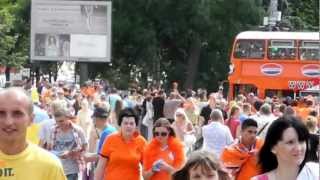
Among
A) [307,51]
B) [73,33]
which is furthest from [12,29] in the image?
[307,51]

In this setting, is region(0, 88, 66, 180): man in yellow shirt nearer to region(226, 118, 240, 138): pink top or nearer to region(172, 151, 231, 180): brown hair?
Result: region(172, 151, 231, 180): brown hair

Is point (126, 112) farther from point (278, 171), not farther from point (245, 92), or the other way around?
point (245, 92)

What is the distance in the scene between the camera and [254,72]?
38281 mm

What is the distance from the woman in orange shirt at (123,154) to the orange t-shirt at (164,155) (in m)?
0.10

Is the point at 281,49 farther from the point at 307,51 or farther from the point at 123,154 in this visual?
the point at 123,154

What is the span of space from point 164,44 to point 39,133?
41.7 metres

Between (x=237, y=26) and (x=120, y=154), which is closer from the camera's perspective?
(x=120, y=154)

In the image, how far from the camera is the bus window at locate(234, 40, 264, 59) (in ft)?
126

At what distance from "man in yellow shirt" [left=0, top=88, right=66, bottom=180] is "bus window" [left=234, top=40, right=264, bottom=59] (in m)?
33.8

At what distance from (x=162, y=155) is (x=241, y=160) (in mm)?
1496

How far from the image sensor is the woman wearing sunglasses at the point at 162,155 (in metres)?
9.48

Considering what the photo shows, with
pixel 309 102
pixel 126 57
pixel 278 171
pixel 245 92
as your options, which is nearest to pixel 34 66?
pixel 126 57

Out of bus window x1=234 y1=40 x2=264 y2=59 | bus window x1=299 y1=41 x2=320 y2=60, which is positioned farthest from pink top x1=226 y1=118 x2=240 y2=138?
bus window x1=234 y1=40 x2=264 y2=59

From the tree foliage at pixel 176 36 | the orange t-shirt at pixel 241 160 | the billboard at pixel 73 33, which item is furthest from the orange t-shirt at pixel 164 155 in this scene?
the tree foliage at pixel 176 36
